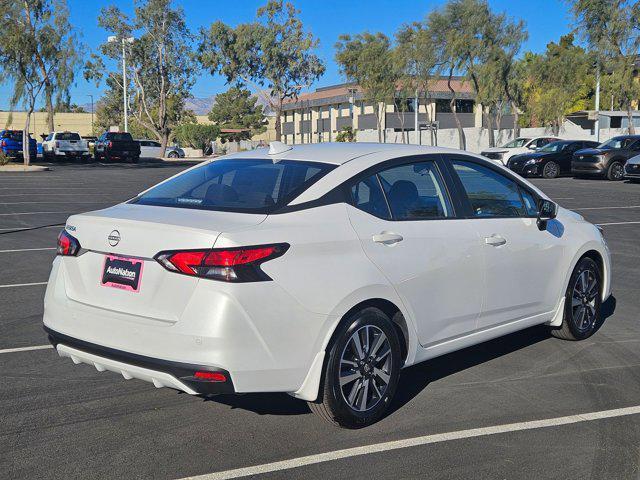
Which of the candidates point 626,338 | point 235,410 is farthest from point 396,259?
point 626,338

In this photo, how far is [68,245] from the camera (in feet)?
15.1

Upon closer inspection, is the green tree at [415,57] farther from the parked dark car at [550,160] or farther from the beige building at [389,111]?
the parked dark car at [550,160]

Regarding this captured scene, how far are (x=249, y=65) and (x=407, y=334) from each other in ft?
224

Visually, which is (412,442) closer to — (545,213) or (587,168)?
(545,213)

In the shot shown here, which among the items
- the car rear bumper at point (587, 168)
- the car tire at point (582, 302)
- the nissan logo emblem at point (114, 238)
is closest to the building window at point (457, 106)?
the car rear bumper at point (587, 168)

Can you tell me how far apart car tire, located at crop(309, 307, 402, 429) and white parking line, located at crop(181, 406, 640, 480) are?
0.26 metres

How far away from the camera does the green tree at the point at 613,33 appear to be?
4091 centimetres

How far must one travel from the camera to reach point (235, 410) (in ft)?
16.0

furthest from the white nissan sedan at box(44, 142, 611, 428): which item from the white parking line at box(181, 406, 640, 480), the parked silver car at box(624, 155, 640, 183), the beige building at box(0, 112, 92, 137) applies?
the beige building at box(0, 112, 92, 137)

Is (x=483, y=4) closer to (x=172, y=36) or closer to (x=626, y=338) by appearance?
(x=172, y=36)

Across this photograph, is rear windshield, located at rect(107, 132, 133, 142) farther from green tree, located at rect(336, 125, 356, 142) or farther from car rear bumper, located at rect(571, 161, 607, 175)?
car rear bumper, located at rect(571, 161, 607, 175)

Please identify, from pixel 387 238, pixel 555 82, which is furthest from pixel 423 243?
pixel 555 82

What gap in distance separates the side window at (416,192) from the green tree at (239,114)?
91225 millimetres

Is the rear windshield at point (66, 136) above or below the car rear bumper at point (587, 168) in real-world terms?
above
